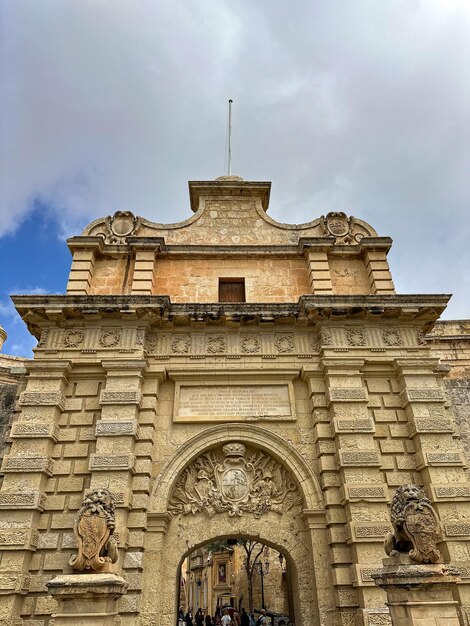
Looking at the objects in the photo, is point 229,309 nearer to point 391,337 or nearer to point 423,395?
point 391,337

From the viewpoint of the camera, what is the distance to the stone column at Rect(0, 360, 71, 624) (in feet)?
27.2

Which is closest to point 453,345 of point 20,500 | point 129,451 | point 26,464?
point 129,451

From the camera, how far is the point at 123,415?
394 inches

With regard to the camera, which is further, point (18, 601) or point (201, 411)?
point (201, 411)

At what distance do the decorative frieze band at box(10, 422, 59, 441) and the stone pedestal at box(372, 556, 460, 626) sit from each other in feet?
24.1

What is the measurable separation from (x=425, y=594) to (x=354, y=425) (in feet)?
12.5

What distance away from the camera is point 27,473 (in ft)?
30.3

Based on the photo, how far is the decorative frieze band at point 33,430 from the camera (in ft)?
31.6

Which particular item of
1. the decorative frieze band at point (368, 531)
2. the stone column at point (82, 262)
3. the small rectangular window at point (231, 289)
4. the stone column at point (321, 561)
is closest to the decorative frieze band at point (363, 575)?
the decorative frieze band at point (368, 531)

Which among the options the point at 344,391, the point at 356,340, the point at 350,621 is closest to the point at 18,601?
the point at 350,621

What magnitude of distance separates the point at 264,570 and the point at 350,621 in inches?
869

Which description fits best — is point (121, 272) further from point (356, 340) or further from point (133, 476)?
point (356, 340)

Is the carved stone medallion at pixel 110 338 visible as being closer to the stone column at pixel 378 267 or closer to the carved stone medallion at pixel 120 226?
the carved stone medallion at pixel 120 226

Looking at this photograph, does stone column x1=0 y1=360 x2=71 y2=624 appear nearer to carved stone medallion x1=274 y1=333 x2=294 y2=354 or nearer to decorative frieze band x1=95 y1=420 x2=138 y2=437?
decorative frieze band x1=95 y1=420 x2=138 y2=437
